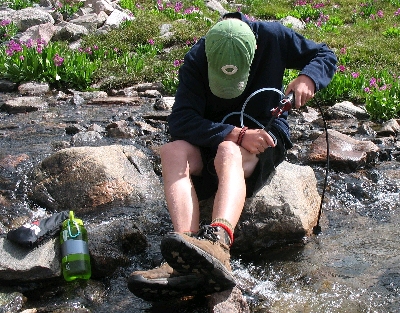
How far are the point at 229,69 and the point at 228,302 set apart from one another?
1.45 metres

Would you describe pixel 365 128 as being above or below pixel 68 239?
below

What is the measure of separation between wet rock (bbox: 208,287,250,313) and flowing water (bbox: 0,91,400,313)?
3.7 inches

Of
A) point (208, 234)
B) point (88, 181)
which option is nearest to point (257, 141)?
point (208, 234)

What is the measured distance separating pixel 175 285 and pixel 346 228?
187 cm

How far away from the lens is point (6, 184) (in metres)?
5.19

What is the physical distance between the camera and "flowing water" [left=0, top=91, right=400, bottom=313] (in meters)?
3.38

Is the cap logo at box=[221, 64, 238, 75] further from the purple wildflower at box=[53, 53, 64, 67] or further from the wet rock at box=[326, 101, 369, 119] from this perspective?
→ the purple wildflower at box=[53, 53, 64, 67]

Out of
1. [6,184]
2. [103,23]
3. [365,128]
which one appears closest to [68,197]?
[6,184]

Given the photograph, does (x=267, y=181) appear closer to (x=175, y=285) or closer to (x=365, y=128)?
(x=175, y=285)

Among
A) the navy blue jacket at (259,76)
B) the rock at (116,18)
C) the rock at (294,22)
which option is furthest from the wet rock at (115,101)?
the rock at (294,22)

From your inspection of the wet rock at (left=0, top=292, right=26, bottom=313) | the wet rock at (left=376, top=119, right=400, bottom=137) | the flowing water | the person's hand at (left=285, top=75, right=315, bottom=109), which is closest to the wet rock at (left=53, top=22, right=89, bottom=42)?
the flowing water

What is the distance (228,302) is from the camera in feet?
10.6

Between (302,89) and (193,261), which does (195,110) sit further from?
(193,261)

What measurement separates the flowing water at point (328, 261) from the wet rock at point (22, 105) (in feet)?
6.18
